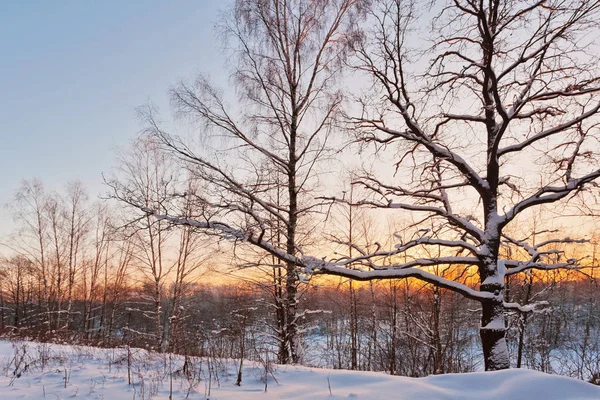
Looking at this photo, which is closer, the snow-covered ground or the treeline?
the snow-covered ground

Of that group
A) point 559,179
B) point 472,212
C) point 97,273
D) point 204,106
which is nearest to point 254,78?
point 204,106

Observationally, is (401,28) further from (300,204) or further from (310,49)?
(300,204)

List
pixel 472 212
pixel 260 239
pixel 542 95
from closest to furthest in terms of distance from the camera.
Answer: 1. pixel 260 239
2. pixel 542 95
3. pixel 472 212

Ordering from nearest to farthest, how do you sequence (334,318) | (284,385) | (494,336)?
(284,385)
(494,336)
(334,318)

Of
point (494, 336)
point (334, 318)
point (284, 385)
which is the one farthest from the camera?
point (334, 318)

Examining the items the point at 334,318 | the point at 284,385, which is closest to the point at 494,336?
the point at 284,385

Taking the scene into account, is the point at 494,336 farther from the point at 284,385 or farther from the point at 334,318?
the point at 334,318

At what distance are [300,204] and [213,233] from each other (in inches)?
148

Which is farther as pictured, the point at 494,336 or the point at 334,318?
the point at 334,318

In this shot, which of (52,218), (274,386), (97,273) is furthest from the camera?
(97,273)

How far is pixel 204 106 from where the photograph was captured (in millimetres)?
8172

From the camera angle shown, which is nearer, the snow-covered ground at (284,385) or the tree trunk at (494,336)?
the snow-covered ground at (284,385)

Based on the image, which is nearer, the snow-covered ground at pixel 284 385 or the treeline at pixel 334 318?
the snow-covered ground at pixel 284 385

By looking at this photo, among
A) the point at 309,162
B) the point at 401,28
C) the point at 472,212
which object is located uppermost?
the point at 401,28
